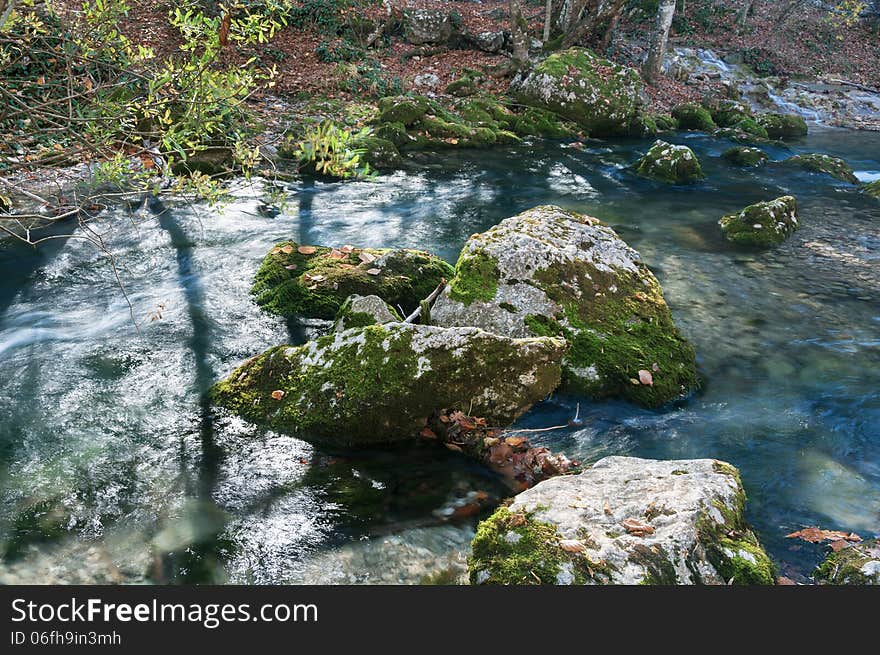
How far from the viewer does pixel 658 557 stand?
3.48 m

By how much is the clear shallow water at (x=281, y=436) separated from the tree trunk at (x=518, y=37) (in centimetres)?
1158

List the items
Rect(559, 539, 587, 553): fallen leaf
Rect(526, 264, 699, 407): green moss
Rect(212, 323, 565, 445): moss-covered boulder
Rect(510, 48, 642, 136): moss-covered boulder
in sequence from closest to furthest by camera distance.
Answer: Rect(559, 539, 587, 553): fallen leaf
Rect(212, 323, 565, 445): moss-covered boulder
Rect(526, 264, 699, 407): green moss
Rect(510, 48, 642, 136): moss-covered boulder

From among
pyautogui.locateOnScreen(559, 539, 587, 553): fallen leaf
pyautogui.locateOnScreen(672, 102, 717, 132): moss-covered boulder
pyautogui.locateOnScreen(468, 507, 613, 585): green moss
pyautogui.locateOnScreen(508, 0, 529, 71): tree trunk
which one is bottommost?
pyautogui.locateOnScreen(468, 507, 613, 585): green moss

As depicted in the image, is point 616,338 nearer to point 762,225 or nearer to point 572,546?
point 572,546

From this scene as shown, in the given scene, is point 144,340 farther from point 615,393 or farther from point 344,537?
point 615,393

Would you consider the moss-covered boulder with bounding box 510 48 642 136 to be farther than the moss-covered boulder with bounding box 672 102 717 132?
No

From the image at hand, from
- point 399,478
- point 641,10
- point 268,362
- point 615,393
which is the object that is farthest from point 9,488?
point 641,10

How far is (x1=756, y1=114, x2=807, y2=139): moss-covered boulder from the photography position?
66.6ft

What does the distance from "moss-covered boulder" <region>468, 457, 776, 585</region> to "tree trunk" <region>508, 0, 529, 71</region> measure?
19.2 meters

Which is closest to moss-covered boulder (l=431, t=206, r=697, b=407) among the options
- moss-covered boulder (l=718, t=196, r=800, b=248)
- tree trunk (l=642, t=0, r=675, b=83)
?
moss-covered boulder (l=718, t=196, r=800, b=248)

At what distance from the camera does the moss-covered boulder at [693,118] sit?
20.3 metres

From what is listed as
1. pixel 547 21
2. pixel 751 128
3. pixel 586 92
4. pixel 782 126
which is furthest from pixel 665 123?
pixel 547 21

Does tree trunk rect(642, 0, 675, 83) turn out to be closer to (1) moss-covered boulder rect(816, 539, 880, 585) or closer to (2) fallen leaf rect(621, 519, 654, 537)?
(1) moss-covered boulder rect(816, 539, 880, 585)

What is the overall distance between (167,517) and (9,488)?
1.37m
